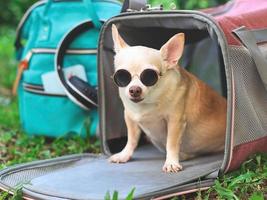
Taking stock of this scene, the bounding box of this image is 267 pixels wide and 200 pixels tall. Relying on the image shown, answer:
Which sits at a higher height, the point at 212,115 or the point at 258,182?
the point at 212,115

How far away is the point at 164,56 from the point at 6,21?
20.3 feet

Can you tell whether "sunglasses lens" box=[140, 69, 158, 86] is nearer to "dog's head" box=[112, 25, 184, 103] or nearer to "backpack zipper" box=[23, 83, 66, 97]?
"dog's head" box=[112, 25, 184, 103]

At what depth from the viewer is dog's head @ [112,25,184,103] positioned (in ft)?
7.70

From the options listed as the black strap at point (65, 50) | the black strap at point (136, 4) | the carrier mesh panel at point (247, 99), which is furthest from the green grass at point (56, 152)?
the black strap at point (136, 4)

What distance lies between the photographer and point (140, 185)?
7.48 feet

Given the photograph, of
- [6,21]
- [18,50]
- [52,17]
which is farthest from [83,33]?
[6,21]

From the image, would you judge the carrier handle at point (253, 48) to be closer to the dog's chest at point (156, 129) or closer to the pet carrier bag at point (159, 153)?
the pet carrier bag at point (159, 153)

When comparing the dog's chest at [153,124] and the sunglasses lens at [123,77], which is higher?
the sunglasses lens at [123,77]

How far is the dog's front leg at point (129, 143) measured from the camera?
9.05 feet

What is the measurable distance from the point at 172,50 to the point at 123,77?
0.27 meters

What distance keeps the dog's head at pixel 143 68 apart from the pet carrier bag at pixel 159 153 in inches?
7.0

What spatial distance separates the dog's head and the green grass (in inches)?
18.4

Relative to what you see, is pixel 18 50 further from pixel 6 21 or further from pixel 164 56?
pixel 6 21

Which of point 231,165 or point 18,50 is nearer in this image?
point 231,165
